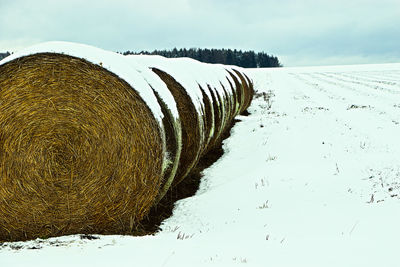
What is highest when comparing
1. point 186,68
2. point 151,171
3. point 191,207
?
point 186,68

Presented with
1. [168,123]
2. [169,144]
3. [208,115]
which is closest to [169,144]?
[169,144]

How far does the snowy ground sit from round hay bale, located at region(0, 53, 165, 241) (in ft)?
1.27

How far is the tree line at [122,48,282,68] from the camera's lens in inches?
4306

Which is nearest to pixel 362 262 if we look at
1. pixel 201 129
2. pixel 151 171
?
pixel 151 171

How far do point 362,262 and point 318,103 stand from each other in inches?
531

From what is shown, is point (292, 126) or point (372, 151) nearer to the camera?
point (372, 151)

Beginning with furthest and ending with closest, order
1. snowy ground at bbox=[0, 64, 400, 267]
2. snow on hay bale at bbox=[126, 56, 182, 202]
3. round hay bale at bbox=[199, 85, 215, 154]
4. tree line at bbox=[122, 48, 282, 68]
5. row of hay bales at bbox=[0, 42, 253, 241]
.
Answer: tree line at bbox=[122, 48, 282, 68], round hay bale at bbox=[199, 85, 215, 154], snow on hay bale at bbox=[126, 56, 182, 202], row of hay bales at bbox=[0, 42, 253, 241], snowy ground at bbox=[0, 64, 400, 267]

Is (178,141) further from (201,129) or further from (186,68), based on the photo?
(186,68)

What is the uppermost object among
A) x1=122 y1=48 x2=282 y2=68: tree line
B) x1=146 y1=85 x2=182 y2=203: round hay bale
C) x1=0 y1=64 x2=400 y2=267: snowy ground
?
x1=122 y1=48 x2=282 y2=68: tree line

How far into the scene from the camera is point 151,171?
165 inches

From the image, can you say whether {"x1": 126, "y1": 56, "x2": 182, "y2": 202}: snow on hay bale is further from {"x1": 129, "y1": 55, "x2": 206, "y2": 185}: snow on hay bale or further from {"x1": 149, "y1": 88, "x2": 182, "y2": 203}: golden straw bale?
{"x1": 129, "y1": 55, "x2": 206, "y2": 185}: snow on hay bale

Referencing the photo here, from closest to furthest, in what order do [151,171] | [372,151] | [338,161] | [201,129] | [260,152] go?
[151,171], [201,129], [338,161], [372,151], [260,152]

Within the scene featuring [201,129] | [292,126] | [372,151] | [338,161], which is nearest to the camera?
[201,129]

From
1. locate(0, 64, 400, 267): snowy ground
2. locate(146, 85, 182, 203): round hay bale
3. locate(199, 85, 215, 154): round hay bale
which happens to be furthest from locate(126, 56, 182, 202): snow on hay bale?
locate(199, 85, 215, 154): round hay bale
